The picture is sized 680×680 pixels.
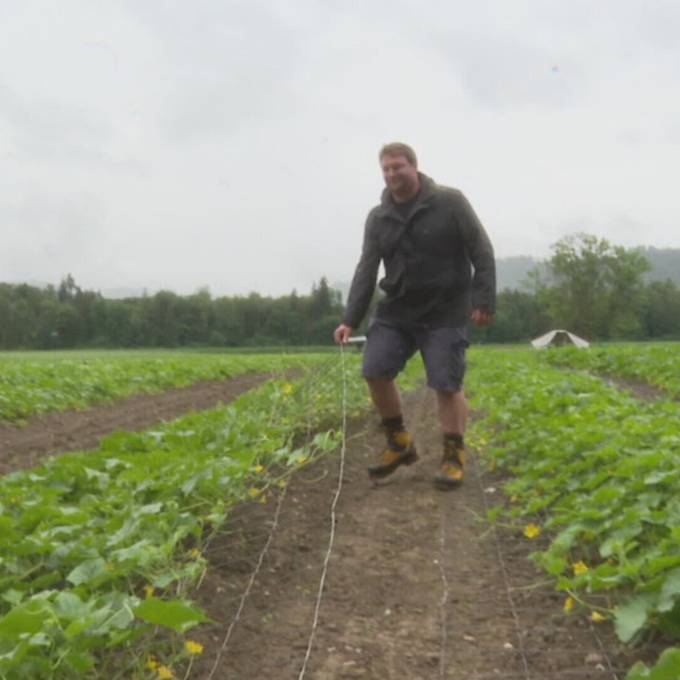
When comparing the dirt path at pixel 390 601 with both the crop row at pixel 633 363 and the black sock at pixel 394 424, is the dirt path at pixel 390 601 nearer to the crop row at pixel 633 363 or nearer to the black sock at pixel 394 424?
the black sock at pixel 394 424

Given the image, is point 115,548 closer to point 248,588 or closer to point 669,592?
point 248,588

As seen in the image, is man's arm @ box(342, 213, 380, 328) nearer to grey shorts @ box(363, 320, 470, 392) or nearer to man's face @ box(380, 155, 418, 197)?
grey shorts @ box(363, 320, 470, 392)

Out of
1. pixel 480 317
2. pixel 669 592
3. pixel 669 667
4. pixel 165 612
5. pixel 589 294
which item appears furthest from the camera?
pixel 589 294

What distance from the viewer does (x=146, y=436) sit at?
6.26m

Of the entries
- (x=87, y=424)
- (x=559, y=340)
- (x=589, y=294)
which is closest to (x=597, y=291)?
(x=589, y=294)

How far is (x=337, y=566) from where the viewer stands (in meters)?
4.23

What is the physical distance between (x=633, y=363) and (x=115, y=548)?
2045cm

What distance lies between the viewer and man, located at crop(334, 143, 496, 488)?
18.5 feet

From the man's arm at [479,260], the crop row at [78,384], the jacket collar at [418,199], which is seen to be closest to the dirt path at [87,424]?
the crop row at [78,384]

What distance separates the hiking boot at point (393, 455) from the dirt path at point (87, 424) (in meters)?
3.08

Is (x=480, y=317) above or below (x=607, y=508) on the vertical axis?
above

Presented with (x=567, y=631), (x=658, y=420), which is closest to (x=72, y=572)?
(x=567, y=631)

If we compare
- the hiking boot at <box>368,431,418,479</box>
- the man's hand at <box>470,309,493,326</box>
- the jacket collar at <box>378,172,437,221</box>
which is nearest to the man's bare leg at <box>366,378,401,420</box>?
the hiking boot at <box>368,431,418,479</box>

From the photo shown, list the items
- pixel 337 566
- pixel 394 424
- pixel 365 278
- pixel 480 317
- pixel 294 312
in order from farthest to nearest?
pixel 294 312
pixel 394 424
pixel 365 278
pixel 480 317
pixel 337 566
